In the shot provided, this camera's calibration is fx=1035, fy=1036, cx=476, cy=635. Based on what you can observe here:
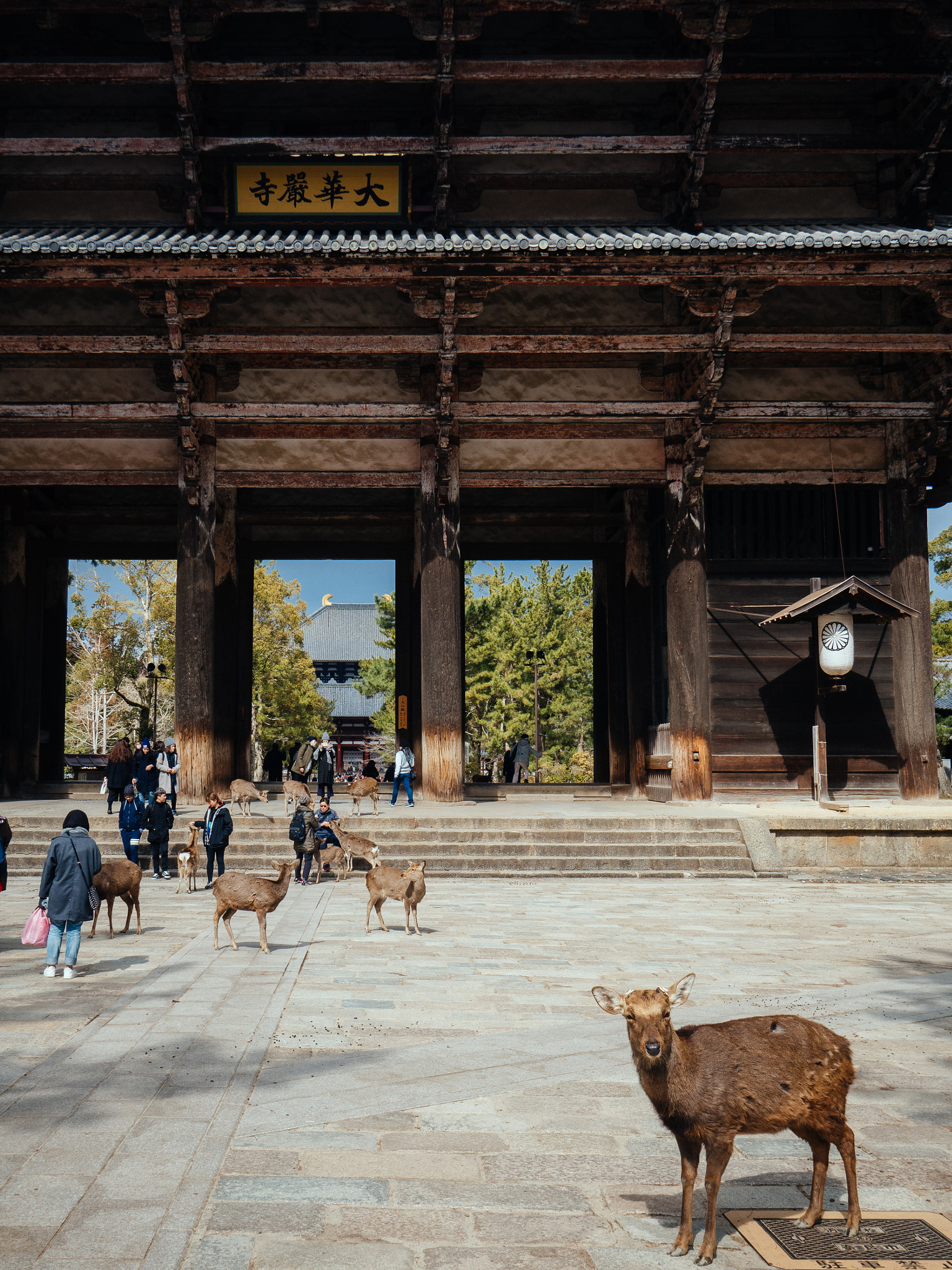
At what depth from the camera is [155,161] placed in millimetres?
16891

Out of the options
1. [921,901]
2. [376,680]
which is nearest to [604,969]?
[921,901]

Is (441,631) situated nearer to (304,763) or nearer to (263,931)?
(263,931)

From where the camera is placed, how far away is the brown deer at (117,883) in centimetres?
912

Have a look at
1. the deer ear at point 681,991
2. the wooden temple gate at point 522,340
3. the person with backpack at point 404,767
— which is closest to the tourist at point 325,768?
the person with backpack at point 404,767

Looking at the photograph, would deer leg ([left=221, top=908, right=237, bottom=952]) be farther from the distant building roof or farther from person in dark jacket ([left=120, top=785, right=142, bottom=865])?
the distant building roof

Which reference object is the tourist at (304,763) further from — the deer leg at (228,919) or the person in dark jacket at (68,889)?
the person in dark jacket at (68,889)

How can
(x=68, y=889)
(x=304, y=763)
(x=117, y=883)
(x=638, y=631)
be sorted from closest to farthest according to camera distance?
(x=68, y=889) → (x=117, y=883) → (x=638, y=631) → (x=304, y=763)

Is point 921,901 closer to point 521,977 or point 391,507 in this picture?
point 521,977

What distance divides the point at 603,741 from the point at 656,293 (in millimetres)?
10362

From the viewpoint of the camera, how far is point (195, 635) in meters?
16.5

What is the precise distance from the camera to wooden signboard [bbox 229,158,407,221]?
16.4m

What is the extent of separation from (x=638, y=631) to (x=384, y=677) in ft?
93.6

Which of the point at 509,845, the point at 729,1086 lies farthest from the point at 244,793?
the point at 729,1086

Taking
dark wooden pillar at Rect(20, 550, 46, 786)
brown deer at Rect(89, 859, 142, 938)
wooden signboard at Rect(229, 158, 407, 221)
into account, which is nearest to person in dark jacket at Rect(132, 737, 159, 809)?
brown deer at Rect(89, 859, 142, 938)
